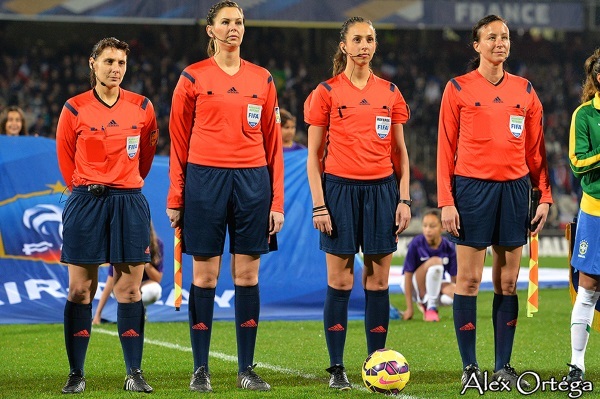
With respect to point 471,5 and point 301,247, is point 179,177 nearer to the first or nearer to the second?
point 301,247

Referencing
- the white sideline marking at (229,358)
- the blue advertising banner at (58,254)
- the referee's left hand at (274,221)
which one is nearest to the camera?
the referee's left hand at (274,221)

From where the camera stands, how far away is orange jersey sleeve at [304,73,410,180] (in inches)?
226

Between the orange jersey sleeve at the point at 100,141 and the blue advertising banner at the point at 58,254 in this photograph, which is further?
the blue advertising banner at the point at 58,254

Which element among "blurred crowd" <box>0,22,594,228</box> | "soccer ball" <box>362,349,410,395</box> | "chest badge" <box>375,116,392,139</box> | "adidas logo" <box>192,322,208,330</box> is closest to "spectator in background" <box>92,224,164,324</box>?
"adidas logo" <box>192,322,208,330</box>

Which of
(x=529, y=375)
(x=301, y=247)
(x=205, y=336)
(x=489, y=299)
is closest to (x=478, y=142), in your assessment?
(x=529, y=375)

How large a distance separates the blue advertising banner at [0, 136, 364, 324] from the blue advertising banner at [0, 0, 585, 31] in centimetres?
756

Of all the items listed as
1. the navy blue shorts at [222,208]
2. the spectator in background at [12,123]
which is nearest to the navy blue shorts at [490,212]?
the navy blue shorts at [222,208]

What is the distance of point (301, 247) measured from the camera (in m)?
9.91

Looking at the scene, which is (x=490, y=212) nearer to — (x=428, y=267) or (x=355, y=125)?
(x=355, y=125)

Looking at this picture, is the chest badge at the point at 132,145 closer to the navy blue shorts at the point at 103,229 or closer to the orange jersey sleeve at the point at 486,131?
the navy blue shorts at the point at 103,229

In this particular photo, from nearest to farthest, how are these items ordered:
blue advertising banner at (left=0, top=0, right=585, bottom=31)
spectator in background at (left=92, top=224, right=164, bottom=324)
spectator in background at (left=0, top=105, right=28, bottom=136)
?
spectator in background at (left=92, top=224, right=164, bottom=324) → spectator in background at (left=0, top=105, right=28, bottom=136) → blue advertising banner at (left=0, top=0, right=585, bottom=31)

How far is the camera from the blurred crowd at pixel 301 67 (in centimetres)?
2125

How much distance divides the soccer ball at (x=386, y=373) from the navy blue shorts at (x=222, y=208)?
87 cm

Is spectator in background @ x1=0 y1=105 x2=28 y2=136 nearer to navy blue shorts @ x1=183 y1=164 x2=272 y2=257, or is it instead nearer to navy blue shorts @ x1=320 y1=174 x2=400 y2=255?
navy blue shorts @ x1=183 y1=164 x2=272 y2=257
